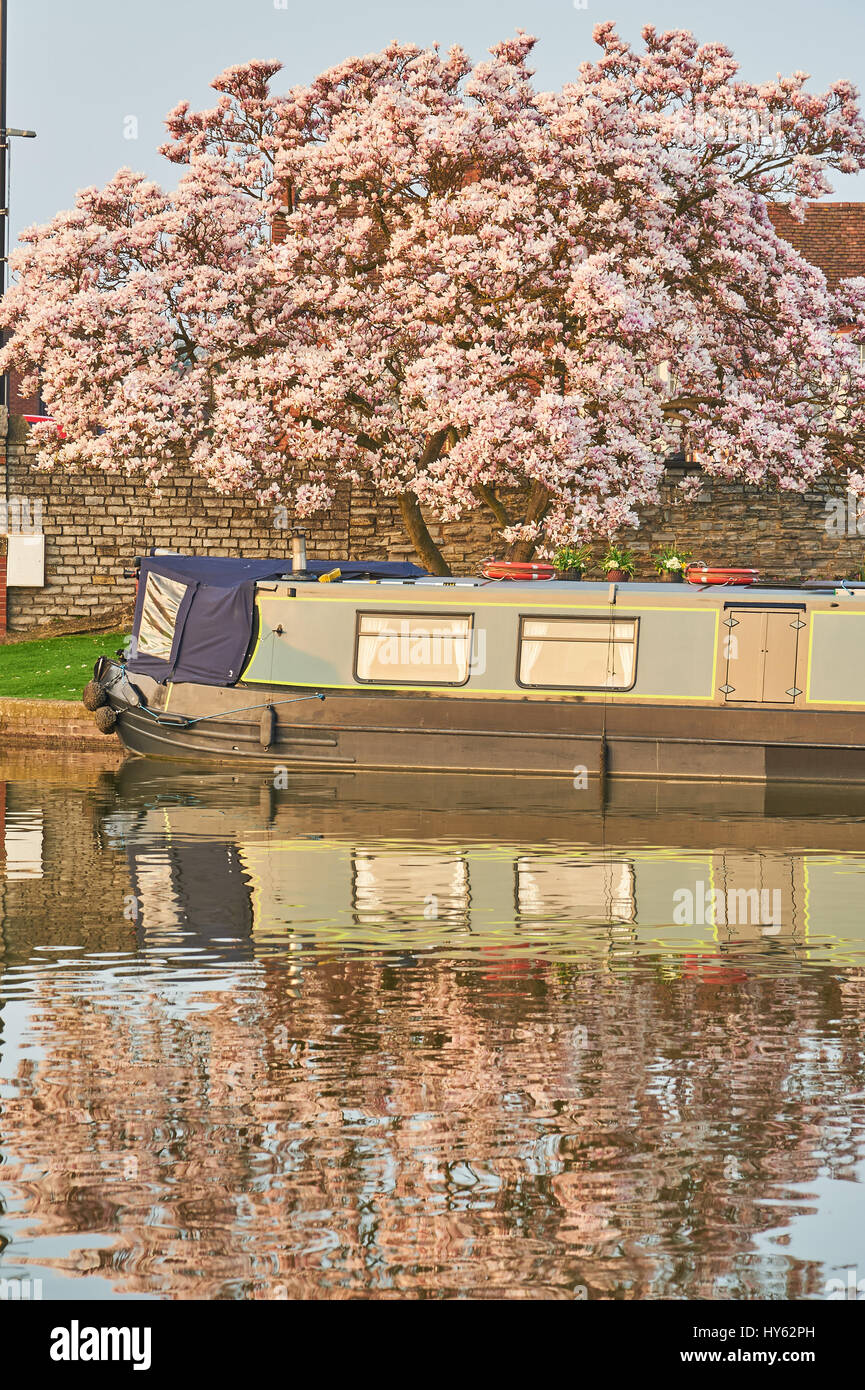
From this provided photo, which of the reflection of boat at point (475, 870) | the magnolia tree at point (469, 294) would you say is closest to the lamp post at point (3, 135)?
the magnolia tree at point (469, 294)

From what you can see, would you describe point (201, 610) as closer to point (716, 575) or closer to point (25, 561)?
point (716, 575)

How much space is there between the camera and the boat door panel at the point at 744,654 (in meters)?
17.6

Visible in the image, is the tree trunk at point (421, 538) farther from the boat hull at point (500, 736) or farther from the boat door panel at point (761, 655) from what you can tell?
the boat door panel at point (761, 655)

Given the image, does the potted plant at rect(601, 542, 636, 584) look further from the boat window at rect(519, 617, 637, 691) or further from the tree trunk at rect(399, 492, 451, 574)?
the tree trunk at rect(399, 492, 451, 574)

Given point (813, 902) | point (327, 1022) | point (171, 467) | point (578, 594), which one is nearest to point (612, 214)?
point (578, 594)

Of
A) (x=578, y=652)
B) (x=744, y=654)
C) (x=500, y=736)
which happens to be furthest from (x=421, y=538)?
(x=744, y=654)

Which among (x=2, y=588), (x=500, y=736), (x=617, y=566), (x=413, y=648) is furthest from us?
(x=2, y=588)

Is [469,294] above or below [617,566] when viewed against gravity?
above

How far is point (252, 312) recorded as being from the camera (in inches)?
999

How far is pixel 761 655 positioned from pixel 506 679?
2546mm

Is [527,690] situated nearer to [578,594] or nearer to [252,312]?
[578,594]

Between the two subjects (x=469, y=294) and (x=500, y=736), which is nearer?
(x=500, y=736)

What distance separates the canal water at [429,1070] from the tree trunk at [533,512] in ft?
39.0

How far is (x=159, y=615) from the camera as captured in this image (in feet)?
63.8
